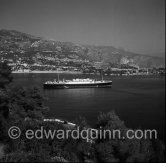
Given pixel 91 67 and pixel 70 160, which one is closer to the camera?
pixel 70 160

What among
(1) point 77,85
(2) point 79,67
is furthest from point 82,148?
(2) point 79,67

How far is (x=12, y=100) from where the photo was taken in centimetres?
631

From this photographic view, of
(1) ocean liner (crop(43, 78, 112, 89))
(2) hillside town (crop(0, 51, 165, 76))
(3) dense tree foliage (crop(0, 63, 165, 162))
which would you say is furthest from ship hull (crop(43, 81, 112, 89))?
(3) dense tree foliage (crop(0, 63, 165, 162))

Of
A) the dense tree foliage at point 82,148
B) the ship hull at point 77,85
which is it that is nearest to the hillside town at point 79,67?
the ship hull at point 77,85

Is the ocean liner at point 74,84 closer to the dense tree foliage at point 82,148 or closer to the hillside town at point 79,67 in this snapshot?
the hillside town at point 79,67

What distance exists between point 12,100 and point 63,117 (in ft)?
10.6

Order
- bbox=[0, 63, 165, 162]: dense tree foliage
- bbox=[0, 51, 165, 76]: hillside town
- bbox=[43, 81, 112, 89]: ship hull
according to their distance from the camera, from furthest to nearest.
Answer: bbox=[0, 51, 165, 76]: hillside town → bbox=[43, 81, 112, 89]: ship hull → bbox=[0, 63, 165, 162]: dense tree foliage

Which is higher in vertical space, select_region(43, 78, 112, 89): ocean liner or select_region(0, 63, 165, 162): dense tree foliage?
select_region(0, 63, 165, 162): dense tree foliage

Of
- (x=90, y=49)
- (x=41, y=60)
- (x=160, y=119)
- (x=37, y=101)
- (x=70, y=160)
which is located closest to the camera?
(x=70, y=160)

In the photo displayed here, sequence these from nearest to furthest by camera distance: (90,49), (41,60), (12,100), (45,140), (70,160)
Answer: (70,160), (45,140), (12,100), (41,60), (90,49)

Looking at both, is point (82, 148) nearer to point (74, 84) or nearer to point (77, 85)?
point (74, 84)

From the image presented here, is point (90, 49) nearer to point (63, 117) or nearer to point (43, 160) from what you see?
point (63, 117)

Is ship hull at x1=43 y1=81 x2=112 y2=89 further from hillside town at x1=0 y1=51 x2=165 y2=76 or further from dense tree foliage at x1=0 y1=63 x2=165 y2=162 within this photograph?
dense tree foliage at x1=0 y1=63 x2=165 y2=162

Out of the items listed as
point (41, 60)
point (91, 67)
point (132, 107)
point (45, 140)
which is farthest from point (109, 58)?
point (45, 140)
